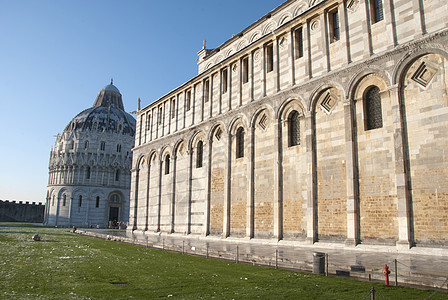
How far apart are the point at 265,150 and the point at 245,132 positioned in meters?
2.36

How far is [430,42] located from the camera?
14.8 m

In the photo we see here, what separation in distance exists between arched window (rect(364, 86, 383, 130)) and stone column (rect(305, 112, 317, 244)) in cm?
296

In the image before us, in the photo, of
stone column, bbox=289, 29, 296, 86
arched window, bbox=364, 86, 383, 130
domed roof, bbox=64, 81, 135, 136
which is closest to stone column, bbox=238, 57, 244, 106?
stone column, bbox=289, 29, 296, 86

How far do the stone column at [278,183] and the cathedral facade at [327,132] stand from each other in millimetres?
58

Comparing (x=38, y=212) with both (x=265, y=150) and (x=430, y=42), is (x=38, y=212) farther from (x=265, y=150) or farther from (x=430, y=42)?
(x=430, y=42)

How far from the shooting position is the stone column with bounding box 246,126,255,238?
21.7 meters

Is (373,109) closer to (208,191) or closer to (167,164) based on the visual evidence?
(208,191)

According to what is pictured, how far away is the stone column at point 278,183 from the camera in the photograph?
19859 mm

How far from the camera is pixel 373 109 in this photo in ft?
55.3

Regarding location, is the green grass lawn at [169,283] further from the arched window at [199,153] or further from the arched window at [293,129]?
the arched window at [199,153]

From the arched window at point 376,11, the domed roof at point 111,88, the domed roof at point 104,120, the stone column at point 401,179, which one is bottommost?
the stone column at point 401,179

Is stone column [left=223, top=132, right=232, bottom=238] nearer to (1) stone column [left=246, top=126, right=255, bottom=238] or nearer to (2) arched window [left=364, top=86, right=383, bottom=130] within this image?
(1) stone column [left=246, top=126, right=255, bottom=238]

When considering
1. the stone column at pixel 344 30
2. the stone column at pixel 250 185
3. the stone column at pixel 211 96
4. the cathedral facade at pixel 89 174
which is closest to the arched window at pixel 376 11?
the stone column at pixel 344 30

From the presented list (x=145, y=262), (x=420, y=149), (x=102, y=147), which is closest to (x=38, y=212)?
(x=102, y=147)
